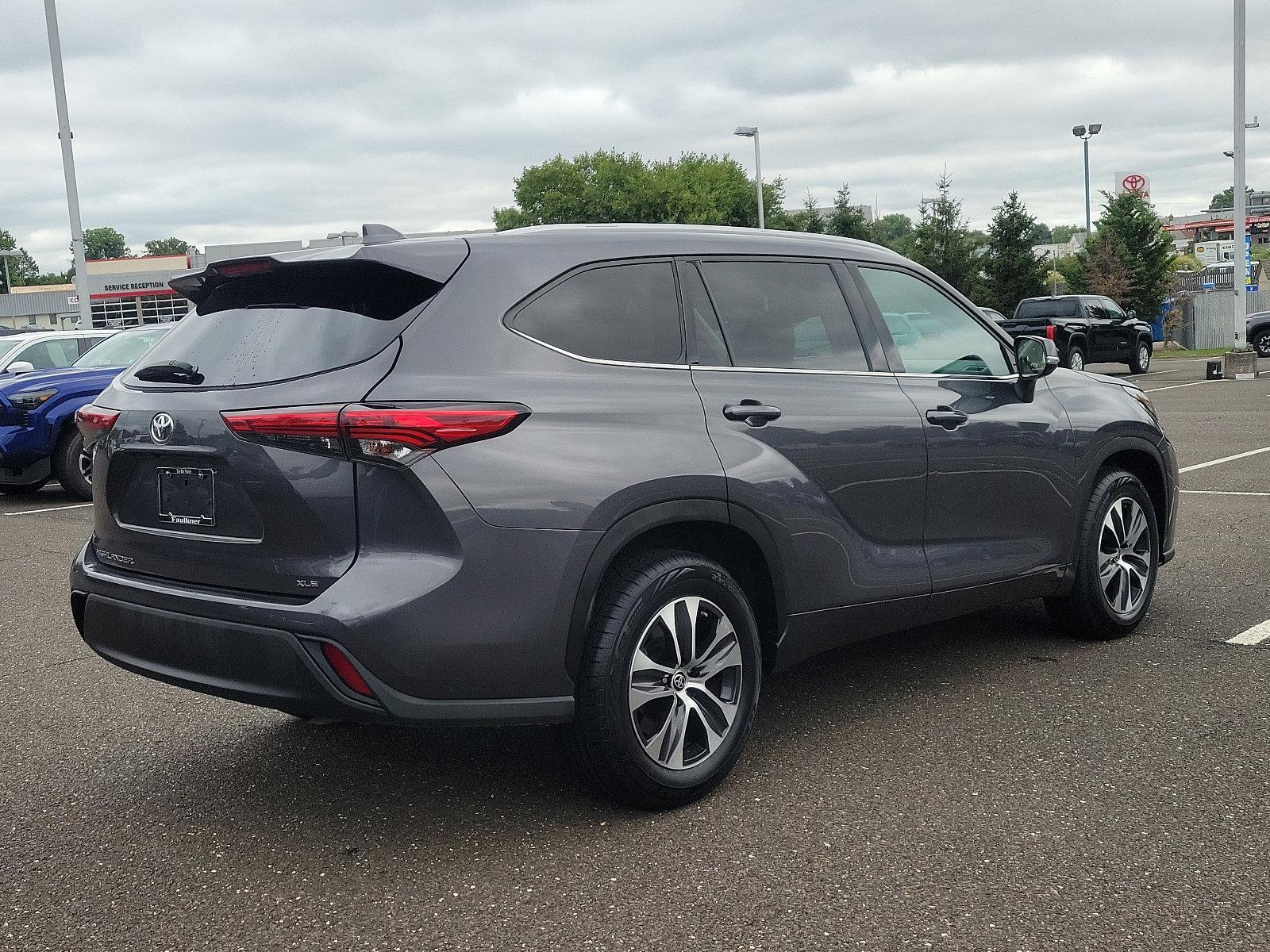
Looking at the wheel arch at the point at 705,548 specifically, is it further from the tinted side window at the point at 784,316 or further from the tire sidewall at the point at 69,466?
the tire sidewall at the point at 69,466

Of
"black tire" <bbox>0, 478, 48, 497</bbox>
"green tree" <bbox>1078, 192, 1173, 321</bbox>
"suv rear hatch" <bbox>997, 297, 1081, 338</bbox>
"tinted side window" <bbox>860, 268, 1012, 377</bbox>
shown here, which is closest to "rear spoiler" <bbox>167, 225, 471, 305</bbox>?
"tinted side window" <bbox>860, 268, 1012, 377</bbox>

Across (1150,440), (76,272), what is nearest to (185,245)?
(76,272)

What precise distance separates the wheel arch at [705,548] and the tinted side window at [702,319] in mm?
509

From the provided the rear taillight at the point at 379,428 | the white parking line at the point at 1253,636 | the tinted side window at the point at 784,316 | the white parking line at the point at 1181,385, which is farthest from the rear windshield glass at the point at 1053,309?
the rear taillight at the point at 379,428

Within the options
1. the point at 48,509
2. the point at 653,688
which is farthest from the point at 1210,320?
the point at 653,688

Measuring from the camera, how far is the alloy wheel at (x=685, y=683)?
3746 mm

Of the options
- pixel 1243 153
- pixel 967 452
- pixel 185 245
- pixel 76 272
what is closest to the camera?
pixel 967 452

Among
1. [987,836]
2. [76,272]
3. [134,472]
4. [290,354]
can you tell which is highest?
[76,272]

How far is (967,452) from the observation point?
480 centimetres

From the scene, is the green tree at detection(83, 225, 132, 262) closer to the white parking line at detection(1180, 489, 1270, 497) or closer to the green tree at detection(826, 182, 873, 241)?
the green tree at detection(826, 182, 873, 241)

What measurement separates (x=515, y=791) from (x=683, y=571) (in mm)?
905

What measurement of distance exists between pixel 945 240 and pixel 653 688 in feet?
139

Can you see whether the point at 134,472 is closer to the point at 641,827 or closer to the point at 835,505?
the point at 641,827

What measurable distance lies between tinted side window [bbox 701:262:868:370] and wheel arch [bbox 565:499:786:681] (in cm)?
56
